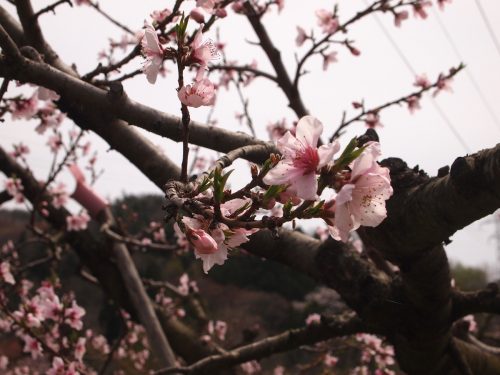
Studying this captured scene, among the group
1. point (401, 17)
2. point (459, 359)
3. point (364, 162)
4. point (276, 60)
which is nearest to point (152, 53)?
point (364, 162)

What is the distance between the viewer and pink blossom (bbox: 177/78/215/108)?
3.27 feet

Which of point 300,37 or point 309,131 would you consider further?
point 300,37

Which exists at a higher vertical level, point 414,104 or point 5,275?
point 414,104

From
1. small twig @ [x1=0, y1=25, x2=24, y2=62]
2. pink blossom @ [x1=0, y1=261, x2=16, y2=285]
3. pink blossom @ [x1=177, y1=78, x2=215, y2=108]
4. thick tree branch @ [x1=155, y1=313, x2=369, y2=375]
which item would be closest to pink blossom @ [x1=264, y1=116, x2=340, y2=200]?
pink blossom @ [x1=177, y1=78, x2=215, y2=108]

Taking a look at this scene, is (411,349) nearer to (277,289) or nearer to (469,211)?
(469,211)

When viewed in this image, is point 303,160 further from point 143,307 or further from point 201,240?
point 143,307

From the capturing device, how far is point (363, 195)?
0.90m

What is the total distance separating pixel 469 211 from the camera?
1109mm

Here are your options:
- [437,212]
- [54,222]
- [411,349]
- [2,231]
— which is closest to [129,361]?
[54,222]

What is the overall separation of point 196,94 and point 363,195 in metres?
0.44

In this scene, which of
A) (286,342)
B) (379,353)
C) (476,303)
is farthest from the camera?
(379,353)

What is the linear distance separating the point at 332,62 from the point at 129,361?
26.0ft

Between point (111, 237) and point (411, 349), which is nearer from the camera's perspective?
point (411, 349)

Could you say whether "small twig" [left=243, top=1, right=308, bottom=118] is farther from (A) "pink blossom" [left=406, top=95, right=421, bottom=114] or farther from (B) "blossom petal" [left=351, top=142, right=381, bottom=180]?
(B) "blossom petal" [left=351, top=142, right=381, bottom=180]
